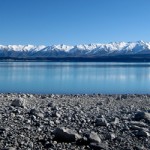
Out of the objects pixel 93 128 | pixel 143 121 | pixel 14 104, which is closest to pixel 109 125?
pixel 93 128

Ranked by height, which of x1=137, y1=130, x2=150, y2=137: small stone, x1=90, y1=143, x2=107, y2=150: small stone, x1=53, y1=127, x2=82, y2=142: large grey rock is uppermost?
x1=53, y1=127, x2=82, y2=142: large grey rock

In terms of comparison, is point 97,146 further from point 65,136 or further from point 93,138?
point 65,136

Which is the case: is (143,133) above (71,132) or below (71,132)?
below

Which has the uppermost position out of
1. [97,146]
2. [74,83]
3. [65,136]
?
[65,136]

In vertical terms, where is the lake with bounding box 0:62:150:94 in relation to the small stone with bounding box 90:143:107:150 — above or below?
below

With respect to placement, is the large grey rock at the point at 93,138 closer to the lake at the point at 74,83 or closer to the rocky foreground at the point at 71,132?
the rocky foreground at the point at 71,132

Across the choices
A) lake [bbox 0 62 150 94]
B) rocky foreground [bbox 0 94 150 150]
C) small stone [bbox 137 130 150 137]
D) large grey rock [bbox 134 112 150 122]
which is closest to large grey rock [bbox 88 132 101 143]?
rocky foreground [bbox 0 94 150 150]

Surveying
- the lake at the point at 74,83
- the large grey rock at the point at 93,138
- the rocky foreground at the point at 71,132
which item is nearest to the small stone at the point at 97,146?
the rocky foreground at the point at 71,132

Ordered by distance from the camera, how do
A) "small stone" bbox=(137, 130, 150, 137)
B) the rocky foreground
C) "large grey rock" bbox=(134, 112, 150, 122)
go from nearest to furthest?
the rocky foreground
"small stone" bbox=(137, 130, 150, 137)
"large grey rock" bbox=(134, 112, 150, 122)

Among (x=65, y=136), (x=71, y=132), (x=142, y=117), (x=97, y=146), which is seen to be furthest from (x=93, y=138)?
(x=142, y=117)

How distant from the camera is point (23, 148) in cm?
920

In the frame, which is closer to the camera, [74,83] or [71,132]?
[71,132]

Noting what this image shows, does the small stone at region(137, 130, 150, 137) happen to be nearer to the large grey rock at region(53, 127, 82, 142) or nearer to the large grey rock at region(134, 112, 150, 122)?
the large grey rock at region(53, 127, 82, 142)

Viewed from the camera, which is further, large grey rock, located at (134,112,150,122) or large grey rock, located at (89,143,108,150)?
large grey rock, located at (134,112,150,122)
